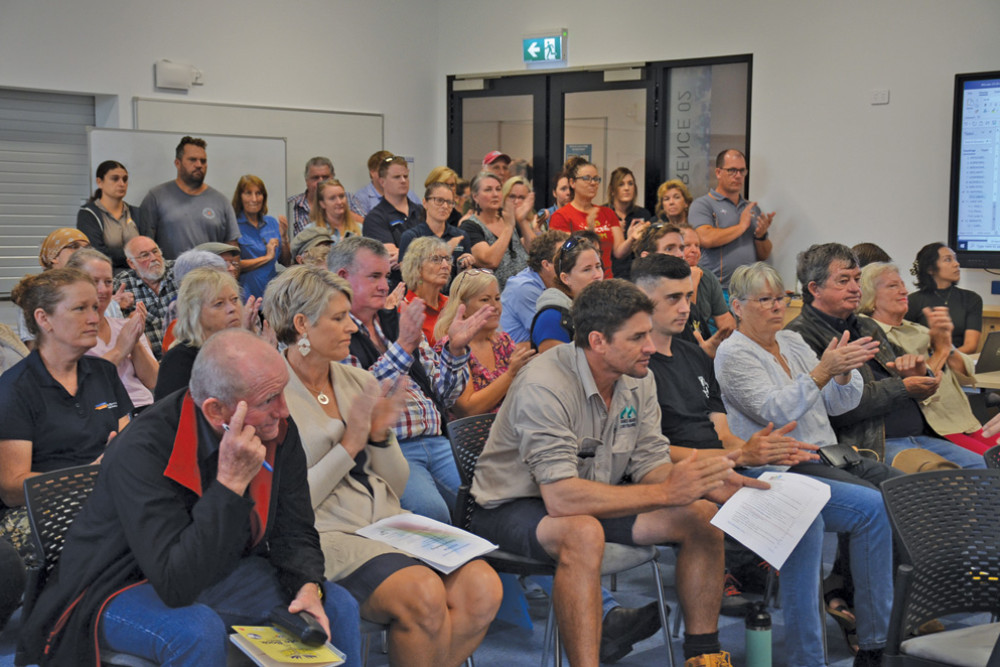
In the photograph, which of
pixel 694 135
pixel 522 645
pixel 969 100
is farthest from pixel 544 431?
pixel 694 135

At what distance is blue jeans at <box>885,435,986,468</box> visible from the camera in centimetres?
409

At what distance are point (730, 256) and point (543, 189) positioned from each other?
96.5 inches

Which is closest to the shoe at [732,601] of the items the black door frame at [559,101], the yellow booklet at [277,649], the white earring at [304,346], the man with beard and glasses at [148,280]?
the white earring at [304,346]

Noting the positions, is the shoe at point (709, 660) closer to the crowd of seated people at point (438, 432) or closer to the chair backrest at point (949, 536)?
the crowd of seated people at point (438, 432)

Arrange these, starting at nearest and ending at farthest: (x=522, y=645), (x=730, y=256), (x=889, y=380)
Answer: (x=522, y=645) → (x=889, y=380) → (x=730, y=256)

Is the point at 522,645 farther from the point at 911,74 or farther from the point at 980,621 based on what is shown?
the point at 911,74

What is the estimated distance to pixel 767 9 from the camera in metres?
8.05

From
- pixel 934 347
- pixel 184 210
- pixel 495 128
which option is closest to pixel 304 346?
pixel 934 347

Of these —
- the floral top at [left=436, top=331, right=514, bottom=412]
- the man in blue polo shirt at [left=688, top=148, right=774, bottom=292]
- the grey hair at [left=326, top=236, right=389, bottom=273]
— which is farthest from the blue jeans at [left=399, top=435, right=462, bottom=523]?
the man in blue polo shirt at [left=688, top=148, right=774, bottom=292]

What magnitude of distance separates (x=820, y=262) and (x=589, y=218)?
9.05ft

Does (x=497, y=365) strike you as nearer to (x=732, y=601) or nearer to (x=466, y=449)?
(x=466, y=449)

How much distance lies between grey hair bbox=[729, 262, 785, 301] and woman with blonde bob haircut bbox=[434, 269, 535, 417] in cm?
82

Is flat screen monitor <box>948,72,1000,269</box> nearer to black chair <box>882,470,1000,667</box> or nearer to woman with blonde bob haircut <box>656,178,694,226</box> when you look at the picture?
woman with blonde bob haircut <box>656,178,694,226</box>

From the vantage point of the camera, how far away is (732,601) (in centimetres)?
377
